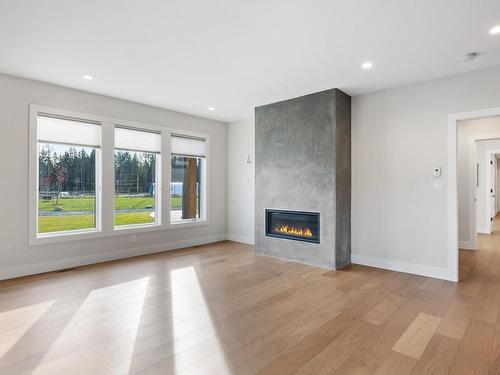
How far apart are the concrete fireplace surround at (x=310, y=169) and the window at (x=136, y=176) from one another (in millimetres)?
2085

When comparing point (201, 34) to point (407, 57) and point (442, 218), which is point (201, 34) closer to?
point (407, 57)

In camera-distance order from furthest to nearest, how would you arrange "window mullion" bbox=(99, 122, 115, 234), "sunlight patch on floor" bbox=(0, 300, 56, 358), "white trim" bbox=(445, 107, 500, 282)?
"window mullion" bbox=(99, 122, 115, 234)
"white trim" bbox=(445, 107, 500, 282)
"sunlight patch on floor" bbox=(0, 300, 56, 358)

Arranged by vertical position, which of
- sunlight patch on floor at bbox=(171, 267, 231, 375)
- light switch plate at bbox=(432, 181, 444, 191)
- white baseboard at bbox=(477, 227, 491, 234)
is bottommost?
sunlight patch on floor at bbox=(171, 267, 231, 375)

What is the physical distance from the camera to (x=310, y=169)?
4.81 m

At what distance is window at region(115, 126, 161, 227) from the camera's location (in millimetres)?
5262

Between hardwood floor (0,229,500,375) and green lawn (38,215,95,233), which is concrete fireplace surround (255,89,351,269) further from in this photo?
green lawn (38,215,95,233)

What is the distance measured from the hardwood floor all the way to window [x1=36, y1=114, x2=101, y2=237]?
871 mm

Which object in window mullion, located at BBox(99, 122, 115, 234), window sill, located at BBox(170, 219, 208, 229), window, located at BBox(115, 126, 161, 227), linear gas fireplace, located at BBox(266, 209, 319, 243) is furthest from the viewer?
window sill, located at BBox(170, 219, 208, 229)

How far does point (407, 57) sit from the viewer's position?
346 centimetres

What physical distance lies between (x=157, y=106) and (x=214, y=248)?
3.02m

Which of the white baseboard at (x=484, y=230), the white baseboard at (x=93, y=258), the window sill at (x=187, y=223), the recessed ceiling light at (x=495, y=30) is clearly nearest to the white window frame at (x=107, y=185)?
the window sill at (x=187, y=223)

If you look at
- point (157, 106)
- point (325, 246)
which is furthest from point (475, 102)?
point (157, 106)

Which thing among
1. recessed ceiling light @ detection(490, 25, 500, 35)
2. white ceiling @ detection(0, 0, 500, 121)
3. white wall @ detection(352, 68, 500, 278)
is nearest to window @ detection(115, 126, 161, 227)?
white ceiling @ detection(0, 0, 500, 121)

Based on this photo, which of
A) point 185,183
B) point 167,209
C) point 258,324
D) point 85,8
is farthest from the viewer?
point 185,183
